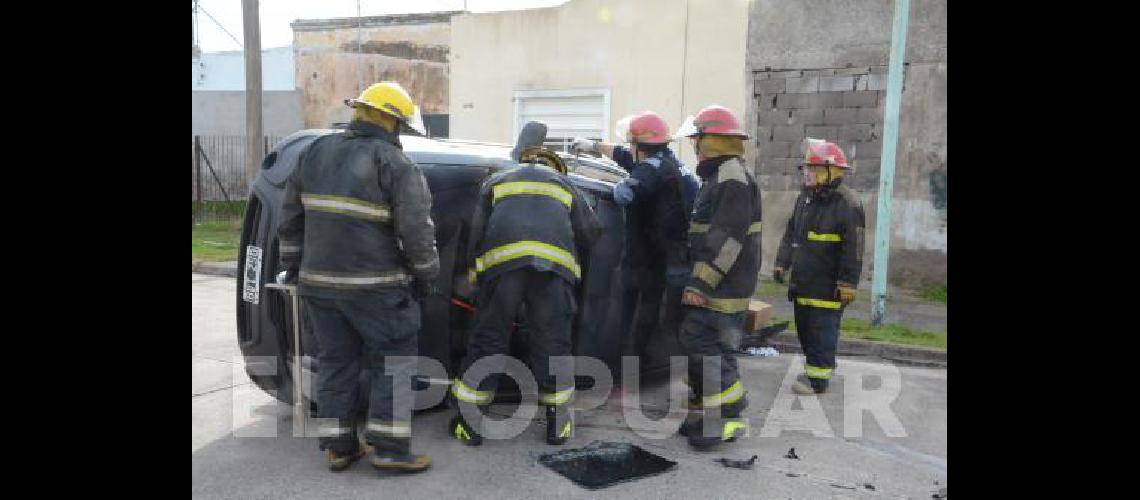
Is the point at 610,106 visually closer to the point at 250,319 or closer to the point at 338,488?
the point at 250,319

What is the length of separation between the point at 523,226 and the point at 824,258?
7.48 feet

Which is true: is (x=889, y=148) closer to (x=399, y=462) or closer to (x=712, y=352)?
(x=712, y=352)

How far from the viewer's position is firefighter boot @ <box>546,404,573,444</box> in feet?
13.3

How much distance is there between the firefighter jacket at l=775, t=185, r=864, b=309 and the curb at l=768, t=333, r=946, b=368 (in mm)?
1223

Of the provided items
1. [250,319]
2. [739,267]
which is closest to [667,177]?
[739,267]

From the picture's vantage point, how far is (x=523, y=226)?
12.9 feet

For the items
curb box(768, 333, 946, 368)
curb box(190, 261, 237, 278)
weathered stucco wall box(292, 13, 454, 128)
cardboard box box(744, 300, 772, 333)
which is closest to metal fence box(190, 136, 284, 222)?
weathered stucco wall box(292, 13, 454, 128)

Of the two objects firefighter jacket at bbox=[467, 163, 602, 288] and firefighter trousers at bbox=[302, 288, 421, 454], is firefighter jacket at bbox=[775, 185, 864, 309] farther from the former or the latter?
firefighter trousers at bbox=[302, 288, 421, 454]

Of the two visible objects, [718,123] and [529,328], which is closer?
[529,328]

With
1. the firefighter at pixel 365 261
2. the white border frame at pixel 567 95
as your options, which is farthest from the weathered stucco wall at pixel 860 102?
the firefighter at pixel 365 261

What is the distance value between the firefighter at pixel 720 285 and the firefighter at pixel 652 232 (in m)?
0.25

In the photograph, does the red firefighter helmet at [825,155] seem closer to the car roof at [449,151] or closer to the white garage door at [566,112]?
the car roof at [449,151]

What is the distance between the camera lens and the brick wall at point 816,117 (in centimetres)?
906

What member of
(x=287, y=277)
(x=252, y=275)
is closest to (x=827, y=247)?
(x=287, y=277)
